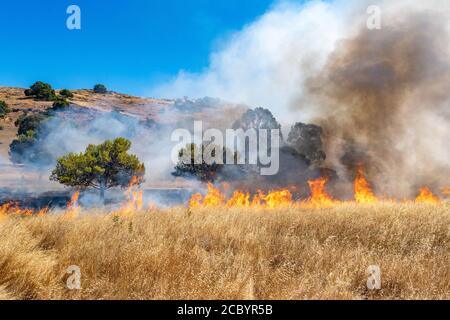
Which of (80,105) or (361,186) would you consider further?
(80,105)

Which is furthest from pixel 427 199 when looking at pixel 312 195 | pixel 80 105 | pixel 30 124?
pixel 80 105

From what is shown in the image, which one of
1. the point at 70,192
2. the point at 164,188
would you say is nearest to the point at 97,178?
the point at 70,192

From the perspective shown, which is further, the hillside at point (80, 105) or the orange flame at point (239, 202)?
the hillside at point (80, 105)

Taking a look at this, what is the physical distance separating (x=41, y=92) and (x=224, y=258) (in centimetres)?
9324

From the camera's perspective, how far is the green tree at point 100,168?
3753 centimetres

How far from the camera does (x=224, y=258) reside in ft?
20.5

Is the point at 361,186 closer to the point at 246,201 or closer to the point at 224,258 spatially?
the point at 246,201

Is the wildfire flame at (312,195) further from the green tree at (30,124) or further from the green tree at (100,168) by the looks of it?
the green tree at (30,124)

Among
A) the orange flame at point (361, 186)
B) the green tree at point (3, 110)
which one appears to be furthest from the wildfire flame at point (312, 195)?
the green tree at point (3, 110)

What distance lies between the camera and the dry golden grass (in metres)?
4.92

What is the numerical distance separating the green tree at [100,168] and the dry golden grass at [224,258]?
101 feet

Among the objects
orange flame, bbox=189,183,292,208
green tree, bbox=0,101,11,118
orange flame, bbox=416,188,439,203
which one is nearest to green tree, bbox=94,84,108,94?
green tree, bbox=0,101,11,118

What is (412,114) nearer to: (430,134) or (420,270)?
(430,134)

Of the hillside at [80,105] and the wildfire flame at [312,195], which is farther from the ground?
the hillside at [80,105]
